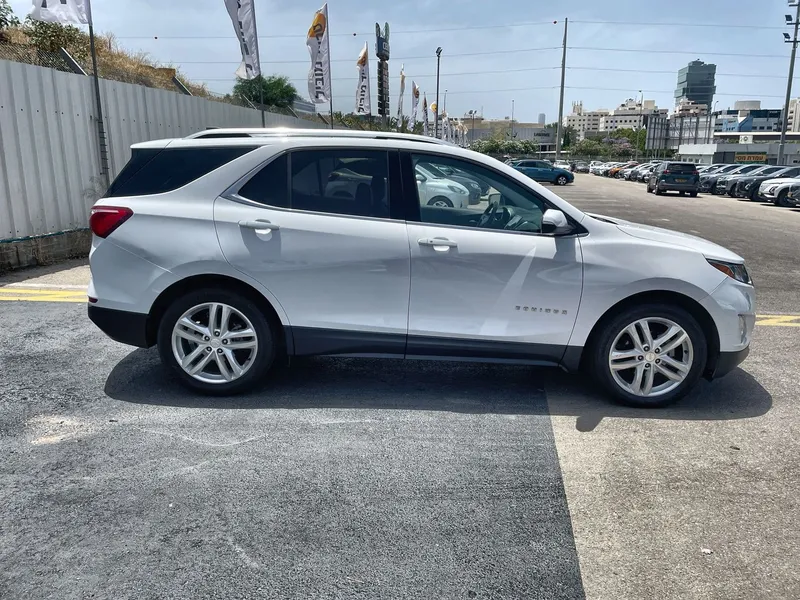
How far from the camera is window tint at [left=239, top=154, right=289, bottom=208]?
14.7 feet

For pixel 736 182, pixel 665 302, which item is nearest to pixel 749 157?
pixel 736 182

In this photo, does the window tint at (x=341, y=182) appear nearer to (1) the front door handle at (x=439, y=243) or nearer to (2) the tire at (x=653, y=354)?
(1) the front door handle at (x=439, y=243)

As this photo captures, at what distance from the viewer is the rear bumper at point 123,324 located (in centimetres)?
451

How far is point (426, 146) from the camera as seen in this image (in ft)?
14.8

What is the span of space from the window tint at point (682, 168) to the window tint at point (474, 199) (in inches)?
1220

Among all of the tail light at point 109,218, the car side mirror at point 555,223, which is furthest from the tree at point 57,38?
the car side mirror at point 555,223

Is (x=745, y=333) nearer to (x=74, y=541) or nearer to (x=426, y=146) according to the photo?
(x=426, y=146)

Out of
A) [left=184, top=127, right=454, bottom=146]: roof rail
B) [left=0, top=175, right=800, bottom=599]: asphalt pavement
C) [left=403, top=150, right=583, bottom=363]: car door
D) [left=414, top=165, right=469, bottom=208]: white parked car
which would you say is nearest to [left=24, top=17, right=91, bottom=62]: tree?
[left=184, top=127, right=454, bottom=146]: roof rail

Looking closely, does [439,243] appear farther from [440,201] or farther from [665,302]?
[665,302]

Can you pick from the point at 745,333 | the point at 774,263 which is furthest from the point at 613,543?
the point at 774,263

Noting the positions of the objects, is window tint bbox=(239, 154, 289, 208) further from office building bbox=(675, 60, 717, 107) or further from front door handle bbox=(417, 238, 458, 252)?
office building bbox=(675, 60, 717, 107)

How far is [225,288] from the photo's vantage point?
14.6 ft

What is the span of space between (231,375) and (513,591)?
2.57m

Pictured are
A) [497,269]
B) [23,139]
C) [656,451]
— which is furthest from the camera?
[23,139]
